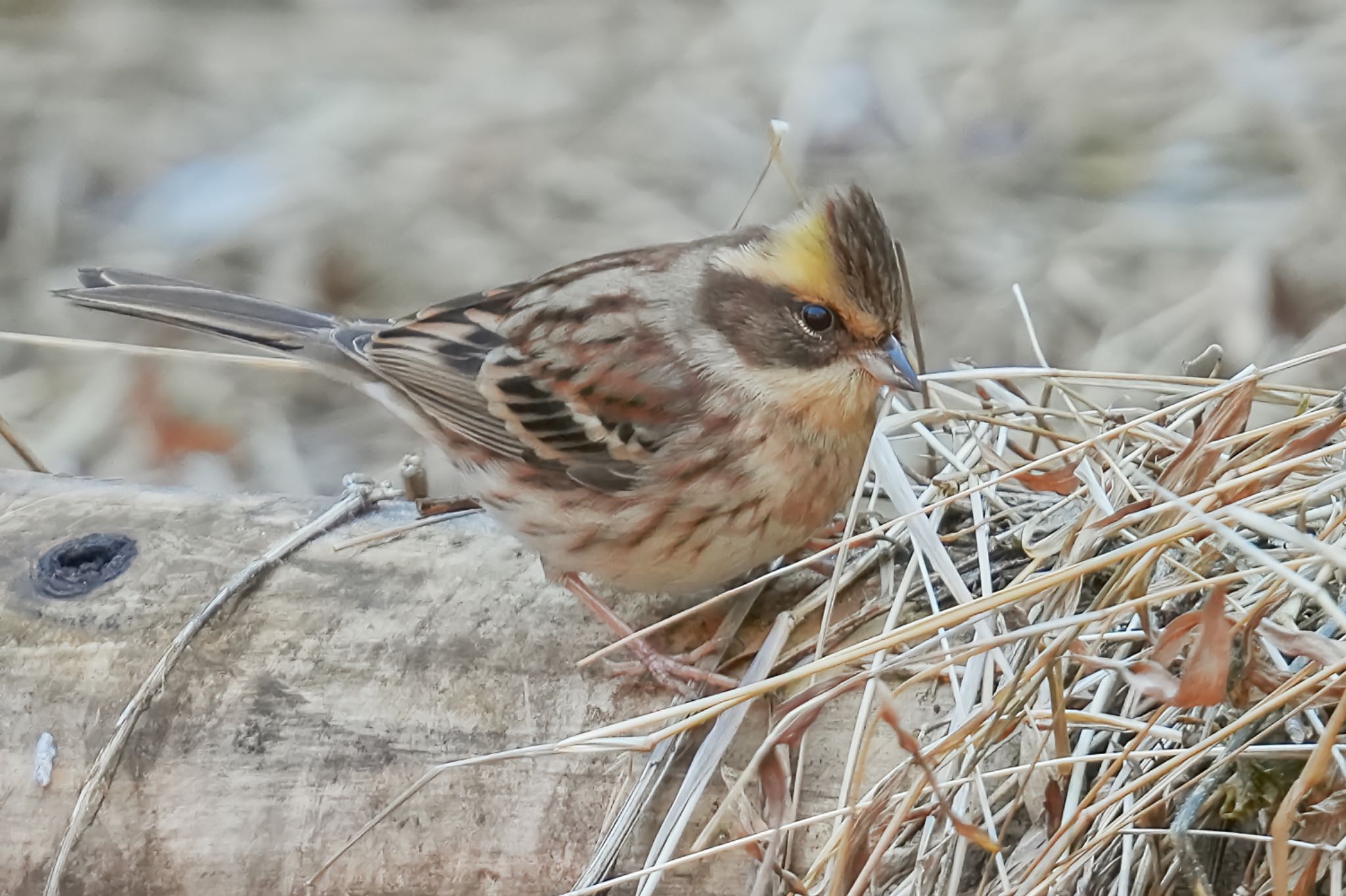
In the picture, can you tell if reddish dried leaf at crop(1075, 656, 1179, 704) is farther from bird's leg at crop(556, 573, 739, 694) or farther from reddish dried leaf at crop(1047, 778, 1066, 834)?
bird's leg at crop(556, 573, 739, 694)

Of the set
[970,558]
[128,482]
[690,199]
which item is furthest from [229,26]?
[970,558]

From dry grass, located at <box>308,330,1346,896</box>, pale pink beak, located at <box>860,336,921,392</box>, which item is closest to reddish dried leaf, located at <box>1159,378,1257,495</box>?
dry grass, located at <box>308,330,1346,896</box>

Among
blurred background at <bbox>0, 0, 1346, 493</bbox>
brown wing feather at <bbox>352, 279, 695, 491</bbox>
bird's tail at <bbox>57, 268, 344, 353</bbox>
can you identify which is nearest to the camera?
brown wing feather at <bbox>352, 279, 695, 491</bbox>

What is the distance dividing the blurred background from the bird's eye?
1331 mm

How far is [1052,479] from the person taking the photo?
1.33 m

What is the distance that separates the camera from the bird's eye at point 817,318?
159 cm

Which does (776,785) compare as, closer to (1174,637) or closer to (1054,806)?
(1054,806)

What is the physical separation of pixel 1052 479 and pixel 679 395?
56cm

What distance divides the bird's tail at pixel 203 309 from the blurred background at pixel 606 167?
0.81 m

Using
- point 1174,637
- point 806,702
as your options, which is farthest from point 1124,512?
point 806,702

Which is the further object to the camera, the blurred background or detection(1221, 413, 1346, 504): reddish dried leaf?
the blurred background

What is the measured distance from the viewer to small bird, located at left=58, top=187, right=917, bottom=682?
5.16 feet

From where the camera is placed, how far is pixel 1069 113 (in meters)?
3.45

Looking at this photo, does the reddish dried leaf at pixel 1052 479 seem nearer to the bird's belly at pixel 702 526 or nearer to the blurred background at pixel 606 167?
the bird's belly at pixel 702 526
